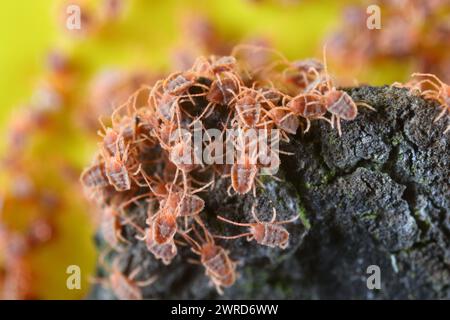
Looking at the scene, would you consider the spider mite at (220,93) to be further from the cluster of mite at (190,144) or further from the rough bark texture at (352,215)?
the rough bark texture at (352,215)

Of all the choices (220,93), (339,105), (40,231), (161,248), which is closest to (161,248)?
(161,248)

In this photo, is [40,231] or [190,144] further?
[40,231]

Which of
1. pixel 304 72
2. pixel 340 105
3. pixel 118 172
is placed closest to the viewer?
pixel 340 105

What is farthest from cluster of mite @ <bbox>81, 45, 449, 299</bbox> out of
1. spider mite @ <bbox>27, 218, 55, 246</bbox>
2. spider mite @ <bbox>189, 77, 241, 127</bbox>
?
spider mite @ <bbox>27, 218, 55, 246</bbox>

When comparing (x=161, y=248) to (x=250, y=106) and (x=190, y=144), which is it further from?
(x=250, y=106)

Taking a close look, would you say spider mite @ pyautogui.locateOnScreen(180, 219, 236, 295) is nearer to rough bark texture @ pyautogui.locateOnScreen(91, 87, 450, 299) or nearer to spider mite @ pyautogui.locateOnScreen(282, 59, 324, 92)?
rough bark texture @ pyautogui.locateOnScreen(91, 87, 450, 299)

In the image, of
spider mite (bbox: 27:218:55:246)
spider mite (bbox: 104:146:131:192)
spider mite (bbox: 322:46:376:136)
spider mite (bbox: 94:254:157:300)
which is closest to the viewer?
spider mite (bbox: 322:46:376:136)
